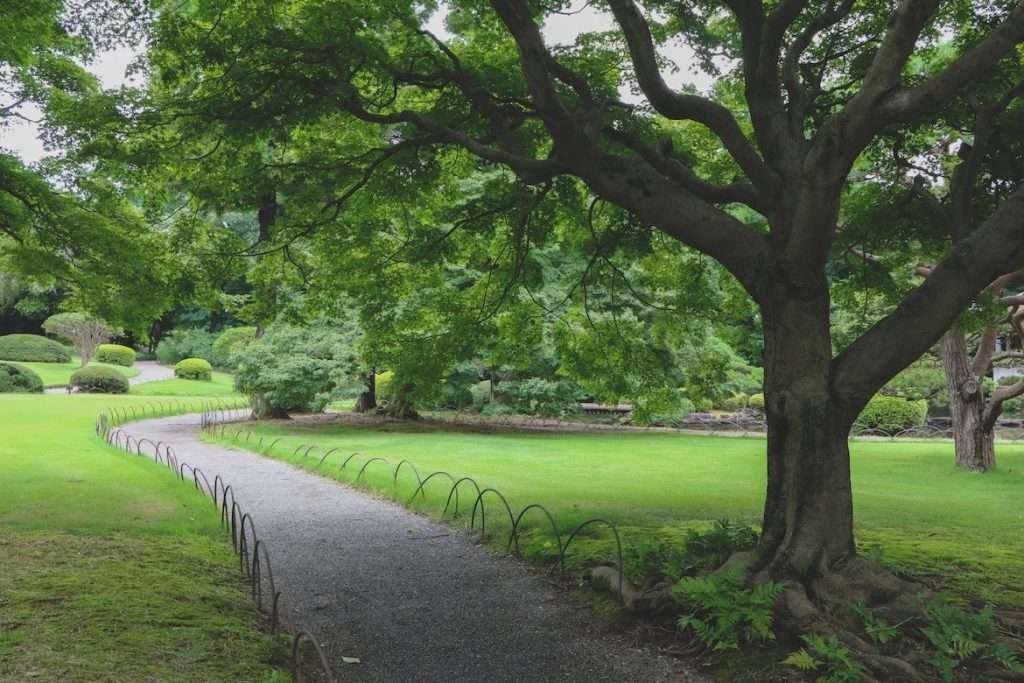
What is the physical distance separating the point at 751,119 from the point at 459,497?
7.61 metres

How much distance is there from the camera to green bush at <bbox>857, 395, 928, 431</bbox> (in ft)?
103

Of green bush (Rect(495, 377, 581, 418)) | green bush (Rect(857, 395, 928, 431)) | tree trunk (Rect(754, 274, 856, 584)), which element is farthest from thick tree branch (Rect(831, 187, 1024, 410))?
green bush (Rect(857, 395, 928, 431))

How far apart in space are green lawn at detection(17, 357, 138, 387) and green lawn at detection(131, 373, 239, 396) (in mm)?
1644

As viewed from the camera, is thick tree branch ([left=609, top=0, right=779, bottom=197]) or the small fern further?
thick tree branch ([left=609, top=0, right=779, bottom=197])

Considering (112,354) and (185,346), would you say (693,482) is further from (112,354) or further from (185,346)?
(185,346)

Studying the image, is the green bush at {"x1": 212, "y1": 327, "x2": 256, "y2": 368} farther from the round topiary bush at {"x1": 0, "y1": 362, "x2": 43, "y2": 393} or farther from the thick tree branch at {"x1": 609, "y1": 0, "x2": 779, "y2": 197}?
the thick tree branch at {"x1": 609, "y1": 0, "x2": 779, "y2": 197}

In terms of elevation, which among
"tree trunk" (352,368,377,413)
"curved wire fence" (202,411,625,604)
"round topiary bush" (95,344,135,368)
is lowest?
"curved wire fence" (202,411,625,604)

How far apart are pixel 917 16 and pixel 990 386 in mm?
31561

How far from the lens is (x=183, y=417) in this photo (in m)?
32.6

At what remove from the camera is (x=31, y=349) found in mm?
48812

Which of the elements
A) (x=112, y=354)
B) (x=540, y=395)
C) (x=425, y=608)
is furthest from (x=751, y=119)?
(x=112, y=354)

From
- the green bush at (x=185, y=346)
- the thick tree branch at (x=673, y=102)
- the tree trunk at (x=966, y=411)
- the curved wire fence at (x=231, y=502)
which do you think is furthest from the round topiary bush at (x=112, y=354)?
the thick tree branch at (x=673, y=102)

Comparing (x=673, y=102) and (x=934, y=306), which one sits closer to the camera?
(x=934, y=306)

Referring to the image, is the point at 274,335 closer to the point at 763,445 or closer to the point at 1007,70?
the point at 763,445
